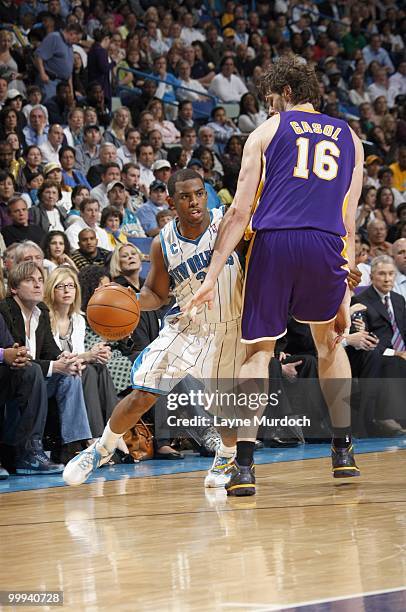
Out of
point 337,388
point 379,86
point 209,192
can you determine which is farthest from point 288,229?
point 379,86

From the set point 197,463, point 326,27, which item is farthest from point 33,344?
point 326,27

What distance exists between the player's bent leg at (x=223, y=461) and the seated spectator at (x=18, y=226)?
4039mm

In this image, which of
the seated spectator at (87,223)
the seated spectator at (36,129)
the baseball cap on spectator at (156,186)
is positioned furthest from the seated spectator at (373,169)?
the seated spectator at (87,223)

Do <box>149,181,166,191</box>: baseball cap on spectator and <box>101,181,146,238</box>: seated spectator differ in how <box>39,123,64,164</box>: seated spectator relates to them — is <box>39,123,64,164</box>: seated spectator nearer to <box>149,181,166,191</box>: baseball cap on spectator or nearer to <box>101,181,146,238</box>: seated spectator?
<box>101,181,146,238</box>: seated spectator

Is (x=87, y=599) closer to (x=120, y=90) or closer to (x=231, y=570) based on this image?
(x=231, y=570)

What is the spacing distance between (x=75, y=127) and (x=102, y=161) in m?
0.61

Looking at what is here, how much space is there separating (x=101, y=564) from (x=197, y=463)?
3383 mm

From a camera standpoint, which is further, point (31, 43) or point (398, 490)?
point (31, 43)

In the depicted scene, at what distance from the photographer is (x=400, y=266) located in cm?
1009

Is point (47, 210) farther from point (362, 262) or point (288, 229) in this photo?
point (288, 229)

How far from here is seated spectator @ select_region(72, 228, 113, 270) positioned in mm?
9047

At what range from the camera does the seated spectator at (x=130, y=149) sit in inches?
491

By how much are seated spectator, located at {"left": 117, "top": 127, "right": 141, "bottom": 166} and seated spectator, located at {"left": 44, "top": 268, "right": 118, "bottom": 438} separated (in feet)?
17.6

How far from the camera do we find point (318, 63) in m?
18.1
